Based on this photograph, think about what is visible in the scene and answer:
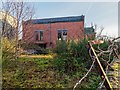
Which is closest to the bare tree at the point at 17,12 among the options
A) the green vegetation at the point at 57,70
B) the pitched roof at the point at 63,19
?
the green vegetation at the point at 57,70

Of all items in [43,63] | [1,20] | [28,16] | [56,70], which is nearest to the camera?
[56,70]

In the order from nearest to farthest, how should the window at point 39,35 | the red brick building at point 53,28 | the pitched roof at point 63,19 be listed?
1. the pitched roof at point 63,19
2. the red brick building at point 53,28
3. the window at point 39,35

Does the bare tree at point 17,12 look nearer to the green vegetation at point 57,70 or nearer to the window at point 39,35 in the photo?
the green vegetation at point 57,70

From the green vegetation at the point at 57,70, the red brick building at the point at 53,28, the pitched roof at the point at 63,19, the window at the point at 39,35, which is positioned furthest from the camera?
the window at the point at 39,35

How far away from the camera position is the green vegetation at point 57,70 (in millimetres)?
6359

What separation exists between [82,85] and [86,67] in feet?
3.22

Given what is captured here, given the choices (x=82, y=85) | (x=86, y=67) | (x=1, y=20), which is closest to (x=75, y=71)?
(x=86, y=67)

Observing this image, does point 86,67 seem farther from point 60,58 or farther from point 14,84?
point 14,84

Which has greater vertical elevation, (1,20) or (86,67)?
(1,20)

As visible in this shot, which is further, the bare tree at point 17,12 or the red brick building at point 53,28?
the red brick building at point 53,28

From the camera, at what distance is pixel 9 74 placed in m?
6.77

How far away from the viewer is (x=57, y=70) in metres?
6.99

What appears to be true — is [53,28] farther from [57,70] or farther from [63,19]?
[57,70]

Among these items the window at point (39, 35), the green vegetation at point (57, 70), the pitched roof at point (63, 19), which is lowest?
the green vegetation at point (57, 70)
